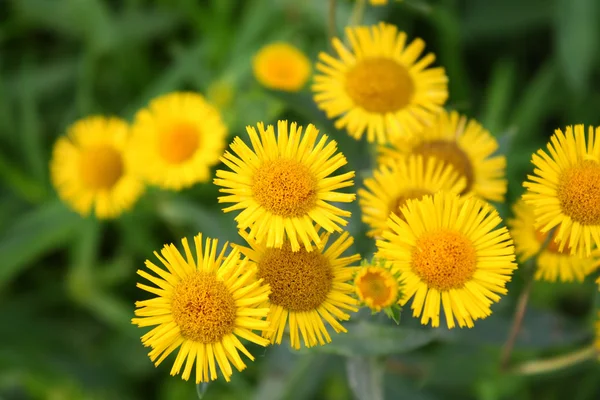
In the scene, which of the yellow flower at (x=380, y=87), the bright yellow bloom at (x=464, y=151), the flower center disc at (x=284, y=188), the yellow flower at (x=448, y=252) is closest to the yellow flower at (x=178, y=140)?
the yellow flower at (x=380, y=87)

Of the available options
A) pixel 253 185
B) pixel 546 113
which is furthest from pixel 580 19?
pixel 253 185

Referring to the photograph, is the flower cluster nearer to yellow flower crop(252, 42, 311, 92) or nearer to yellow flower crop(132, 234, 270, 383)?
yellow flower crop(132, 234, 270, 383)

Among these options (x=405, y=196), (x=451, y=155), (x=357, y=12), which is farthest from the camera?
(x=357, y=12)

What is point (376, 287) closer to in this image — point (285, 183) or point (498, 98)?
point (285, 183)

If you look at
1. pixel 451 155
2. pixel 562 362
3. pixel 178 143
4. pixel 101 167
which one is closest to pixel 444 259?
pixel 451 155

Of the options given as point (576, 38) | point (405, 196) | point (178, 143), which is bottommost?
point (405, 196)

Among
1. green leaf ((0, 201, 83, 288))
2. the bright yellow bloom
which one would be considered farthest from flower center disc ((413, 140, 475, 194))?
green leaf ((0, 201, 83, 288))
